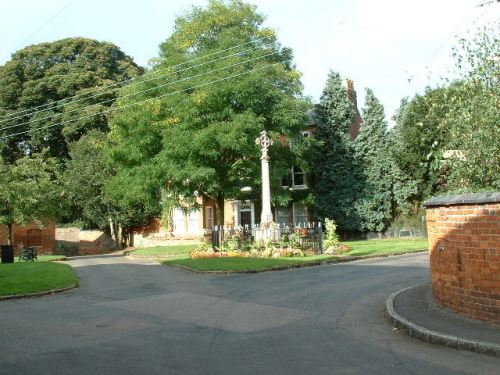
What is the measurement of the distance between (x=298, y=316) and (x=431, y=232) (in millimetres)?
2885

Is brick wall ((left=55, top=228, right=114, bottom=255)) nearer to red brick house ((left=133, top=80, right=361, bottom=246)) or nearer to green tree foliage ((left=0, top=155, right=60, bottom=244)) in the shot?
red brick house ((left=133, top=80, right=361, bottom=246))

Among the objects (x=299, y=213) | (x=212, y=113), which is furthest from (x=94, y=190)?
(x=212, y=113)

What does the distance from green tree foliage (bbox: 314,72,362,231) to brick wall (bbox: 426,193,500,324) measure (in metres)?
30.9

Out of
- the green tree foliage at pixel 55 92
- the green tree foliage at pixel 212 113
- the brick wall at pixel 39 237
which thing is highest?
the green tree foliage at pixel 55 92

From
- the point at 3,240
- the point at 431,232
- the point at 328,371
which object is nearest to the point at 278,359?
the point at 328,371

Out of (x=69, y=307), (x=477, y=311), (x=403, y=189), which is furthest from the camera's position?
(x=403, y=189)

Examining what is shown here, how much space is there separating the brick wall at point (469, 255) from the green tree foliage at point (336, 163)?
30.9 m

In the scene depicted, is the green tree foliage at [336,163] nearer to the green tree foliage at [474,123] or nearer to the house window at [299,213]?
the house window at [299,213]

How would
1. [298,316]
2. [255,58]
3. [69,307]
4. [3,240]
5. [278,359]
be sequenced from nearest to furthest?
[278,359]
[298,316]
[69,307]
[255,58]
[3,240]

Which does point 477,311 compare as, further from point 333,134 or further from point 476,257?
point 333,134

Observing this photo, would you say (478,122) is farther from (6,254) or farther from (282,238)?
(6,254)

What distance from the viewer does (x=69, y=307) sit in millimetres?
12188

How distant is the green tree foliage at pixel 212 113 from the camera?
98.2ft

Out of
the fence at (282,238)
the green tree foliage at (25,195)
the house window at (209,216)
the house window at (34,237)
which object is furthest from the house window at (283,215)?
the house window at (34,237)
